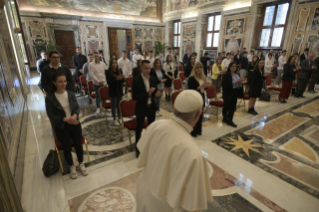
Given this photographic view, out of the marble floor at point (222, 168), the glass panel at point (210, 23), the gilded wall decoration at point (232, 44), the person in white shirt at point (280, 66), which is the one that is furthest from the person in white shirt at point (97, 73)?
the glass panel at point (210, 23)

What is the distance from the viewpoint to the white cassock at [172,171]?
3.51 ft

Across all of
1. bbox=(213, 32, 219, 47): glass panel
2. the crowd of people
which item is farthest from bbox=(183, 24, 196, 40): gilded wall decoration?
the crowd of people

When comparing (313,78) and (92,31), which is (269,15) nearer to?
(313,78)

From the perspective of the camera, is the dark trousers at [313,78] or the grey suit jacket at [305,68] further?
the dark trousers at [313,78]

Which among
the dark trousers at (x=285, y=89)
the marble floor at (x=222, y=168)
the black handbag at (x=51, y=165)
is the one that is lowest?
the marble floor at (x=222, y=168)

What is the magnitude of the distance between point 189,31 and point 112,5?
6.55m

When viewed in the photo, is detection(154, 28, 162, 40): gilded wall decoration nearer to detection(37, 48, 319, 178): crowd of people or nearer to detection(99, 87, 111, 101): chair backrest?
detection(37, 48, 319, 178): crowd of people

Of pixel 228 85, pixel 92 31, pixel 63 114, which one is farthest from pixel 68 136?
pixel 92 31

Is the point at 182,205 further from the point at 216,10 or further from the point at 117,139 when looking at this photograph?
the point at 216,10

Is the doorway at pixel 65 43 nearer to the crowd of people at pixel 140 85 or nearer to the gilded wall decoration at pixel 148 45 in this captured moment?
the gilded wall decoration at pixel 148 45

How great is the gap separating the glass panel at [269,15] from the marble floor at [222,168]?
25.7 feet

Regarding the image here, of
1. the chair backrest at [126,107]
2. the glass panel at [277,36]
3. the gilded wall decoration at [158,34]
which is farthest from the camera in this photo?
the gilded wall decoration at [158,34]

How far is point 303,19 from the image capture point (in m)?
8.95

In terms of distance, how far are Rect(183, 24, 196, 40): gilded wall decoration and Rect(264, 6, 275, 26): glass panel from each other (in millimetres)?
5160
